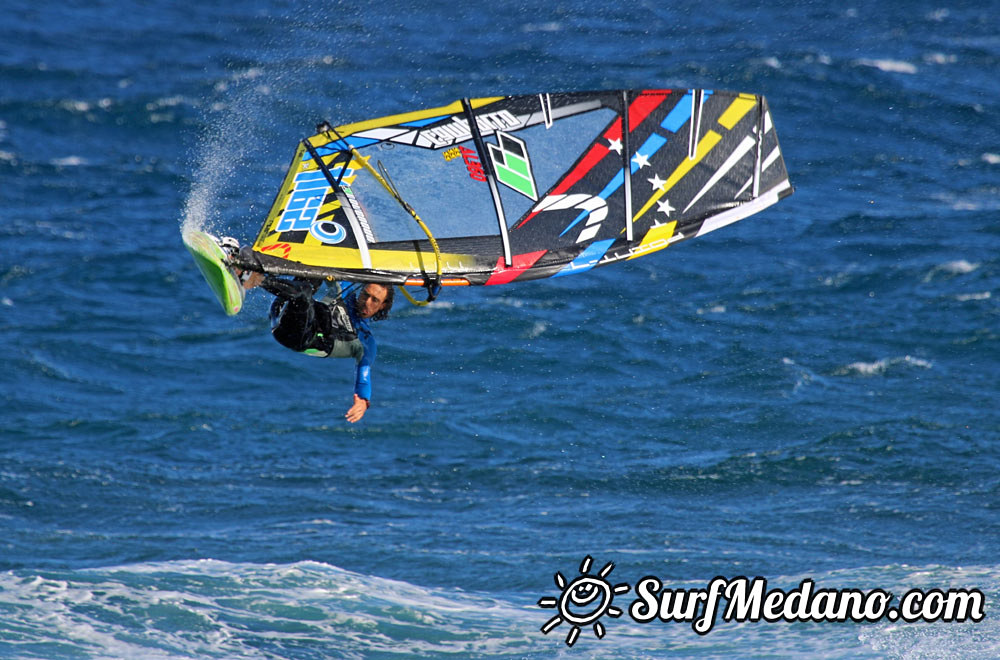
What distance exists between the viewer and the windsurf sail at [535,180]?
1284cm

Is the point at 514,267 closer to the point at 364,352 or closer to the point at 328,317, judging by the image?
the point at 364,352

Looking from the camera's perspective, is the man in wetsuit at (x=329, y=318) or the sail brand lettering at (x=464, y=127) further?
the sail brand lettering at (x=464, y=127)

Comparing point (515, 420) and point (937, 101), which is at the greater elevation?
point (937, 101)

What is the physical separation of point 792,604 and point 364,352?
7.50m

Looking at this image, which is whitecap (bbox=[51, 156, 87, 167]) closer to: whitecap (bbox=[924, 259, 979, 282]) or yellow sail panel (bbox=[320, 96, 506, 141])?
yellow sail panel (bbox=[320, 96, 506, 141])

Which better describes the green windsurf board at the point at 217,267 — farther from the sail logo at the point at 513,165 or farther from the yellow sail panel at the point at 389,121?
the sail logo at the point at 513,165

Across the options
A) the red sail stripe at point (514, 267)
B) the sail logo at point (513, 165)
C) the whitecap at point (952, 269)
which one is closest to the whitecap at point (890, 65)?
the whitecap at point (952, 269)

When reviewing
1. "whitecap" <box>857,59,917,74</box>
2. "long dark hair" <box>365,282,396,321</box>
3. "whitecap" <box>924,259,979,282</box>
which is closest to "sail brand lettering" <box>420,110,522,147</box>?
"long dark hair" <box>365,282,396,321</box>

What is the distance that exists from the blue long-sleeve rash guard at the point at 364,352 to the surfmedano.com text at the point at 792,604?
6173 millimetres

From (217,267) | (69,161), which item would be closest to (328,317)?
(217,267)

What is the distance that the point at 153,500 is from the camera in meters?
18.7

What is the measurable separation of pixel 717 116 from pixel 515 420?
8386 mm

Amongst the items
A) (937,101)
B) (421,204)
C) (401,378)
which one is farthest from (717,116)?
(937,101)

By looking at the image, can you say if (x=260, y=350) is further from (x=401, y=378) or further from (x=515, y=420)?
(x=515, y=420)
